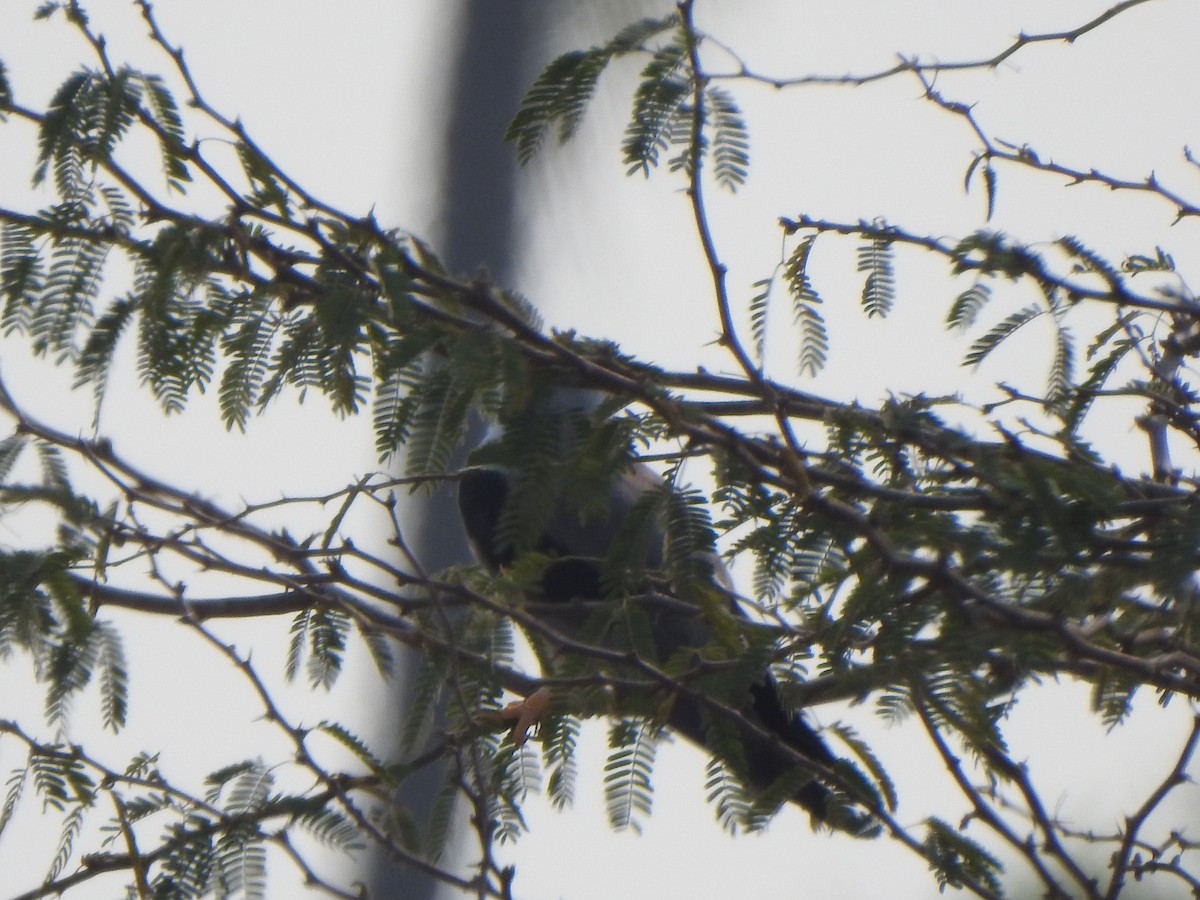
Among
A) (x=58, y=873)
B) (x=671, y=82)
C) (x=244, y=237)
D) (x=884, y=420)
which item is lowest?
(x=58, y=873)

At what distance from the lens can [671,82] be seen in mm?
2232

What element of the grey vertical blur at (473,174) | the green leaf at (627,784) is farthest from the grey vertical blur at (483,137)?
the green leaf at (627,784)

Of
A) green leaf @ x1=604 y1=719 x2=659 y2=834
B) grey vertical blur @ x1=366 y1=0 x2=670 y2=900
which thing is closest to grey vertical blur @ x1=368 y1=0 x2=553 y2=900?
grey vertical blur @ x1=366 y1=0 x2=670 y2=900

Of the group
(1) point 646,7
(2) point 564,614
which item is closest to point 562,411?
(2) point 564,614

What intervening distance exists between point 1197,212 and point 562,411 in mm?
1471

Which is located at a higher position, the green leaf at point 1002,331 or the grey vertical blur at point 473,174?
the grey vertical blur at point 473,174

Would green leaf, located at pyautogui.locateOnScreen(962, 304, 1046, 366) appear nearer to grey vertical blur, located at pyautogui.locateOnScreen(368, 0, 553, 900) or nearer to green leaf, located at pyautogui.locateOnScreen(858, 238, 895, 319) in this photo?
green leaf, located at pyautogui.locateOnScreen(858, 238, 895, 319)

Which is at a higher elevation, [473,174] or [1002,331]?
[473,174]

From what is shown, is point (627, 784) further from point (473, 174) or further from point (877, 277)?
point (473, 174)

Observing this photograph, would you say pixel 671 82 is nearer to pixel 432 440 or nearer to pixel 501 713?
pixel 432 440

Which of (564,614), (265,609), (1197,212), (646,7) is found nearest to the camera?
A: (1197,212)

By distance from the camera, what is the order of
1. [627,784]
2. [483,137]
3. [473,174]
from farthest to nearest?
[483,137] < [473,174] < [627,784]

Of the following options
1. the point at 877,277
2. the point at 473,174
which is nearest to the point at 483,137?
the point at 473,174

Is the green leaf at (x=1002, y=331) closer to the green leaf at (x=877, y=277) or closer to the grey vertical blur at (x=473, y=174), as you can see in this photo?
the green leaf at (x=877, y=277)
